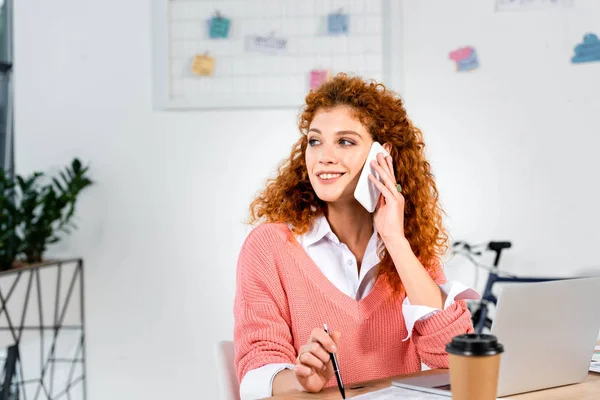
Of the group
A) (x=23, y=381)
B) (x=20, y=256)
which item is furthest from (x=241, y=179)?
(x=23, y=381)

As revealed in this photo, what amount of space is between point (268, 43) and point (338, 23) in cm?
28

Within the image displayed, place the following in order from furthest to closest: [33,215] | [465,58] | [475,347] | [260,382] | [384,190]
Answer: [465,58] < [33,215] < [384,190] < [260,382] < [475,347]

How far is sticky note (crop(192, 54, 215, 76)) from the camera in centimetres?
303

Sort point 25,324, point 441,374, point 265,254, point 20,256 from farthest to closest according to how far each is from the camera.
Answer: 1. point 20,256
2. point 25,324
3. point 265,254
4. point 441,374

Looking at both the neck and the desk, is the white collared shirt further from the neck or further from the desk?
the desk

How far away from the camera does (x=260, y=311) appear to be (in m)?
1.60

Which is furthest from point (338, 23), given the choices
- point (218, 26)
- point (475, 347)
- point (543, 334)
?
point (475, 347)

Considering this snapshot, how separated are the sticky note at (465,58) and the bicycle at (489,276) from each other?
67 cm

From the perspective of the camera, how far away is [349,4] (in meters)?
2.99

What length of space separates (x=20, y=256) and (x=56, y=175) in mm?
347

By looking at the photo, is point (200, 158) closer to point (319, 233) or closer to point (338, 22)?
point (338, 22)

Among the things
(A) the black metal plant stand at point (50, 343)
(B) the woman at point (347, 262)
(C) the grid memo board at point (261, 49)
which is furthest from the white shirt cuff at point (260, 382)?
(C) the grid memo board at point (261, 49)

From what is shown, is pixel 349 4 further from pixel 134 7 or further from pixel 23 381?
pixel 23 381

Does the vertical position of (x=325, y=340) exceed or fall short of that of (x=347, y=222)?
it falls short
